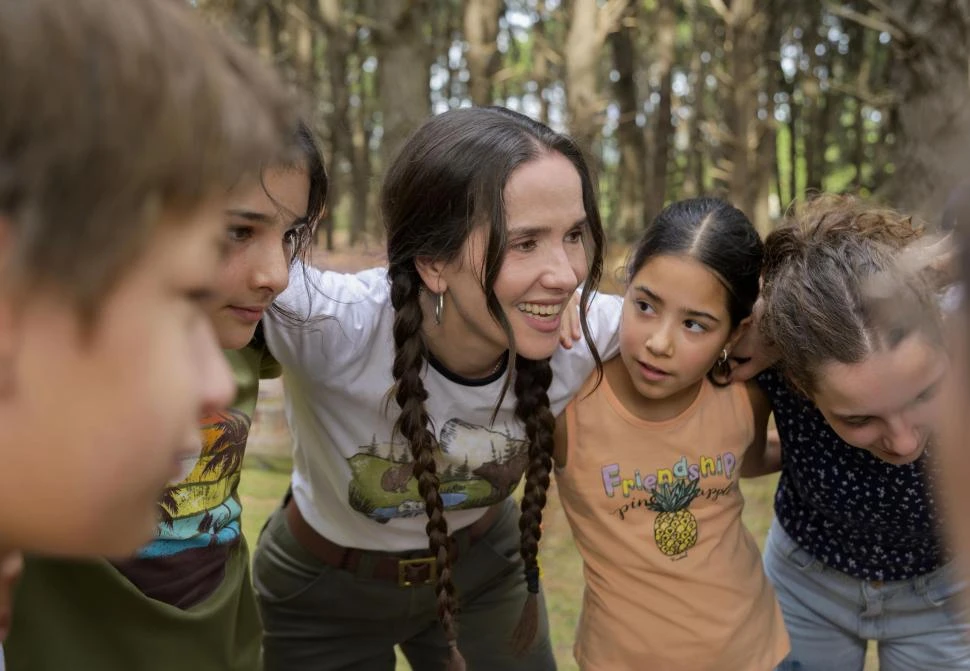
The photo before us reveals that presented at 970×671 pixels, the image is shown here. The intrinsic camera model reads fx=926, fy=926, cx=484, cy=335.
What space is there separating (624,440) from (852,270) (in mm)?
523

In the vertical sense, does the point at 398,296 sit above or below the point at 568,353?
above

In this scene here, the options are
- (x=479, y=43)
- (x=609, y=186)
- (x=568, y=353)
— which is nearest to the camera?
(x=568, y=353)

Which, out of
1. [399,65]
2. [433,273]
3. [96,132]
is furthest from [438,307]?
[399,65]

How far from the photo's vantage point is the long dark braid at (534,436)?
5.77 feet

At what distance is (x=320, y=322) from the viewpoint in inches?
65.9

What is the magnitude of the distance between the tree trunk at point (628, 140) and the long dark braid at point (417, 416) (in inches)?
255

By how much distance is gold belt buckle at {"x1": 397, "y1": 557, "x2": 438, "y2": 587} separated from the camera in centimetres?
190

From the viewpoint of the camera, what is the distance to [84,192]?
0.54m

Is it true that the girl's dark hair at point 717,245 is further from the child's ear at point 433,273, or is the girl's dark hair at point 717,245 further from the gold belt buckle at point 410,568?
the gold belt buckle at point 410,568

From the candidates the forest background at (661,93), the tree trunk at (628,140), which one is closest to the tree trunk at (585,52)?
the forest background at (661,93)

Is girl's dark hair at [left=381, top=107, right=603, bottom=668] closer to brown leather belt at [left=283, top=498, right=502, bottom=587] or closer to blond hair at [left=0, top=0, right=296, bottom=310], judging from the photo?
brown leather belt at [left=283, top=498, right=502, bottom=587]

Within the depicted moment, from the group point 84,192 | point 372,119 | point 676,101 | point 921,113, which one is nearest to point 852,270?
point 84,192

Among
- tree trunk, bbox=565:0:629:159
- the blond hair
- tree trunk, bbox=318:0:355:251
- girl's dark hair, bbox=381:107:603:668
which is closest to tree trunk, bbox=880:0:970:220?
tree trunk, bbox=565:0:629:159

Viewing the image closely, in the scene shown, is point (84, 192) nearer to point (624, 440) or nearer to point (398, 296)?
point (398, 296)
